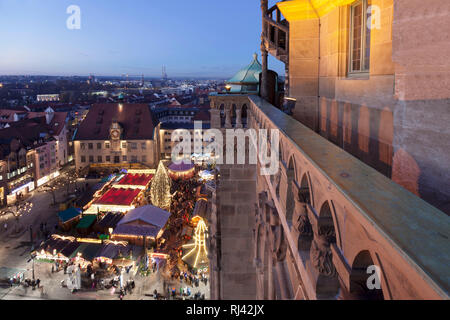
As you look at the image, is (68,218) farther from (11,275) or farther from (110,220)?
(11,275)

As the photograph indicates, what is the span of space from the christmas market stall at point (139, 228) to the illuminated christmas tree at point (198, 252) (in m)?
2.49

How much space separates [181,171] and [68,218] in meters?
13.2

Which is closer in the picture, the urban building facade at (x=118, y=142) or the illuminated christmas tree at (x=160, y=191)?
the illuminated christmas tree at (x=160, y=191)

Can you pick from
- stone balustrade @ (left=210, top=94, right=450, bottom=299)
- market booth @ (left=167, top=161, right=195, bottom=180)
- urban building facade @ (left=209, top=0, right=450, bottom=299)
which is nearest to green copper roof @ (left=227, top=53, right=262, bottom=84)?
urban building facade @ (left=209, top=0, right=450, bottom=299)

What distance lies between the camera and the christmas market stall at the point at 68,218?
24484mm

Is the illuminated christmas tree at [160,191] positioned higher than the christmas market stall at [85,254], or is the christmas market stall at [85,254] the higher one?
the illuminated christmas tree at [160,191]

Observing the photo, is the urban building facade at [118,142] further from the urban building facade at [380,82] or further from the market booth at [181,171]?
the urban building facade at [380,82]

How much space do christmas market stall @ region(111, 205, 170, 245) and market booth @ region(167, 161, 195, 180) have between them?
46.9 feet

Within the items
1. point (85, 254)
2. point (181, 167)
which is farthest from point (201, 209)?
point (181, 167)

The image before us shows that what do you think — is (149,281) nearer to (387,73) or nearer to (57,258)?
(57,258)

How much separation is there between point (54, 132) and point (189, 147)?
57.9ft

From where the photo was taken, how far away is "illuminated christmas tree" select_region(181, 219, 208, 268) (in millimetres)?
18375

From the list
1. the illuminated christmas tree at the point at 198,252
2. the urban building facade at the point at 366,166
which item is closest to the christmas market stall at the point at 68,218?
the illuminated christmas tree at the point at 198,252
